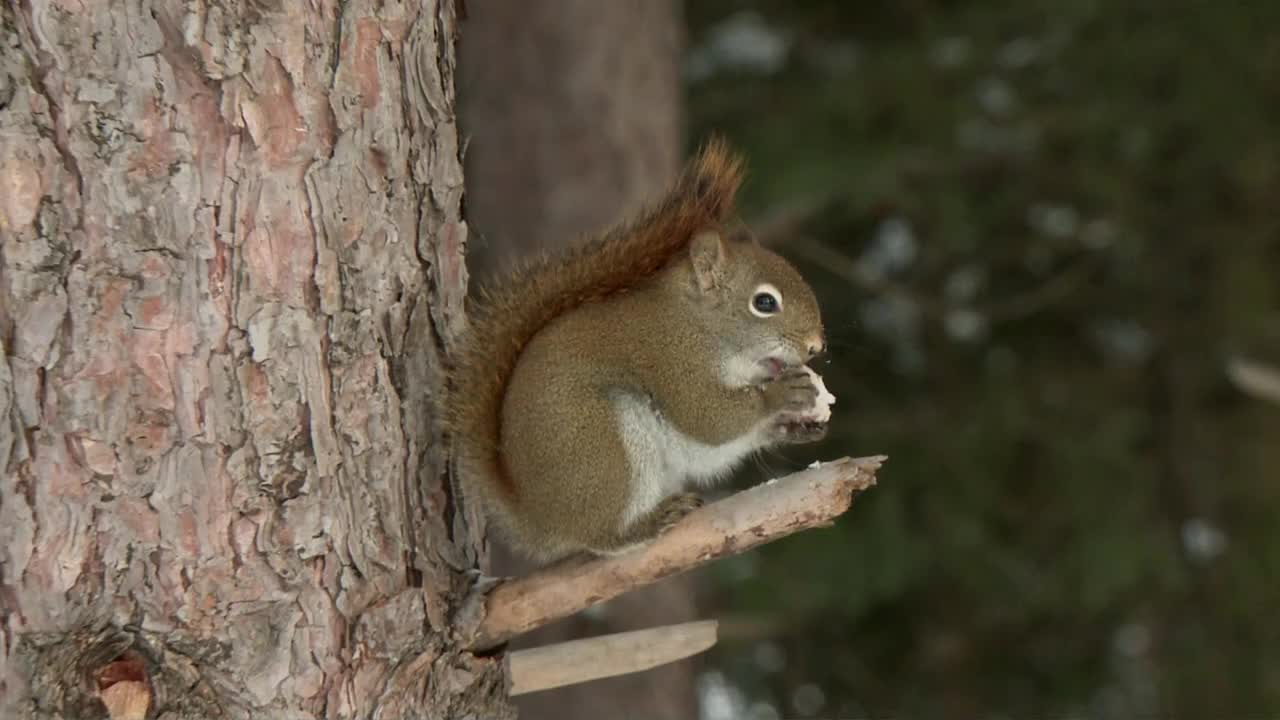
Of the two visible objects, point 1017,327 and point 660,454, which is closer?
point 660,454

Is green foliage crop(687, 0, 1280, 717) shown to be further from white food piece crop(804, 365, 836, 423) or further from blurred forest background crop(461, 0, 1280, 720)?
white food piece crop(804, 365, 836, 423)

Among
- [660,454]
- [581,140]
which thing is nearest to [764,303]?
[660,454]

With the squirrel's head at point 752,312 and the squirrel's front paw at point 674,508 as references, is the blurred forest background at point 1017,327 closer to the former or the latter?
the squirrel's head at point 752,312

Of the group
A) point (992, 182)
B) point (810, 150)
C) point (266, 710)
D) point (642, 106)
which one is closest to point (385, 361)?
point (266, 710)

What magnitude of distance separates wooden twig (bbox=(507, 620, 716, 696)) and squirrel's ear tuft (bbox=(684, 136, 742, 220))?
1.99 ft

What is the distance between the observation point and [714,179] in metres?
2.18

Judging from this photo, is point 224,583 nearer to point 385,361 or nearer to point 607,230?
point 385,361

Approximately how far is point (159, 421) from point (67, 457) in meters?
0.10

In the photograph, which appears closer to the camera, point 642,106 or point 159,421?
point 159,421

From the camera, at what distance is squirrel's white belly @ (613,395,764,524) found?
2.04 m

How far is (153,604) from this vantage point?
5.48 ft

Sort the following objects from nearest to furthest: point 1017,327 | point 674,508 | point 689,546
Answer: point 689,546 < point 674,508 < point 1017,327

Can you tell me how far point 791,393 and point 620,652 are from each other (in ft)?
1.51

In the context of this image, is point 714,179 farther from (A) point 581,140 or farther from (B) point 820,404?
(A) point 581,140
